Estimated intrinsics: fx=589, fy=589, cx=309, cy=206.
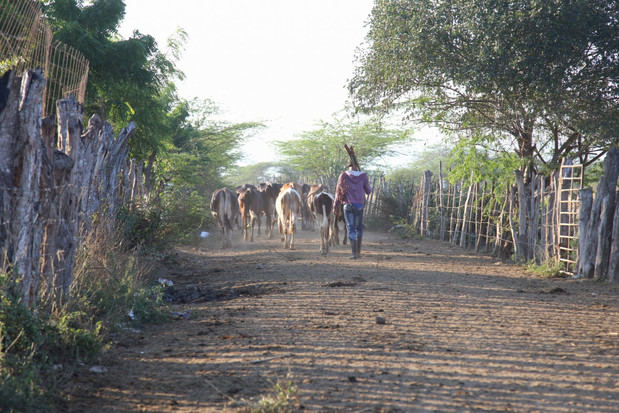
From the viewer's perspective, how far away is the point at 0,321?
3.79 metres

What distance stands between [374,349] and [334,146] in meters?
32.1

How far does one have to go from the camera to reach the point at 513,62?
33.7ft

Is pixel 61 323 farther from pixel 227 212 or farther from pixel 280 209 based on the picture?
pixel 227 212

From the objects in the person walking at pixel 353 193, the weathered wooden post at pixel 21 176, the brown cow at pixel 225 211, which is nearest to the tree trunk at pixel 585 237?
the person walking at pixel 353 193

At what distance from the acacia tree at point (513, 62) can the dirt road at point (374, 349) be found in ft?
13.2

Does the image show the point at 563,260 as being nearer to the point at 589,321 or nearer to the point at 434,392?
the point at 589,321

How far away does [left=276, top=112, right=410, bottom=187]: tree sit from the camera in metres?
35.3

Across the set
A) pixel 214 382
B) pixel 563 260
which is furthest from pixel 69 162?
pixel 563 260

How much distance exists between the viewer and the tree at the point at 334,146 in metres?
35.3

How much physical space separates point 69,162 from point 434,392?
3434 millimetres

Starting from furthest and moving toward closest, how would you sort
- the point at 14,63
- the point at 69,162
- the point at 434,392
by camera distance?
the point at 14,63 → the point at 69,162 → the point at 434,392

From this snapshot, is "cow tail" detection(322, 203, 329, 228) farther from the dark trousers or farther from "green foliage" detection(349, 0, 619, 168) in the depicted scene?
"green foliage" detection(349, 0, 619, 168)

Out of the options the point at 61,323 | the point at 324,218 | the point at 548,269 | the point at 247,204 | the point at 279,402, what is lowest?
the point at 279,402

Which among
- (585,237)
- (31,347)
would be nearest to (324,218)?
(585,237)
